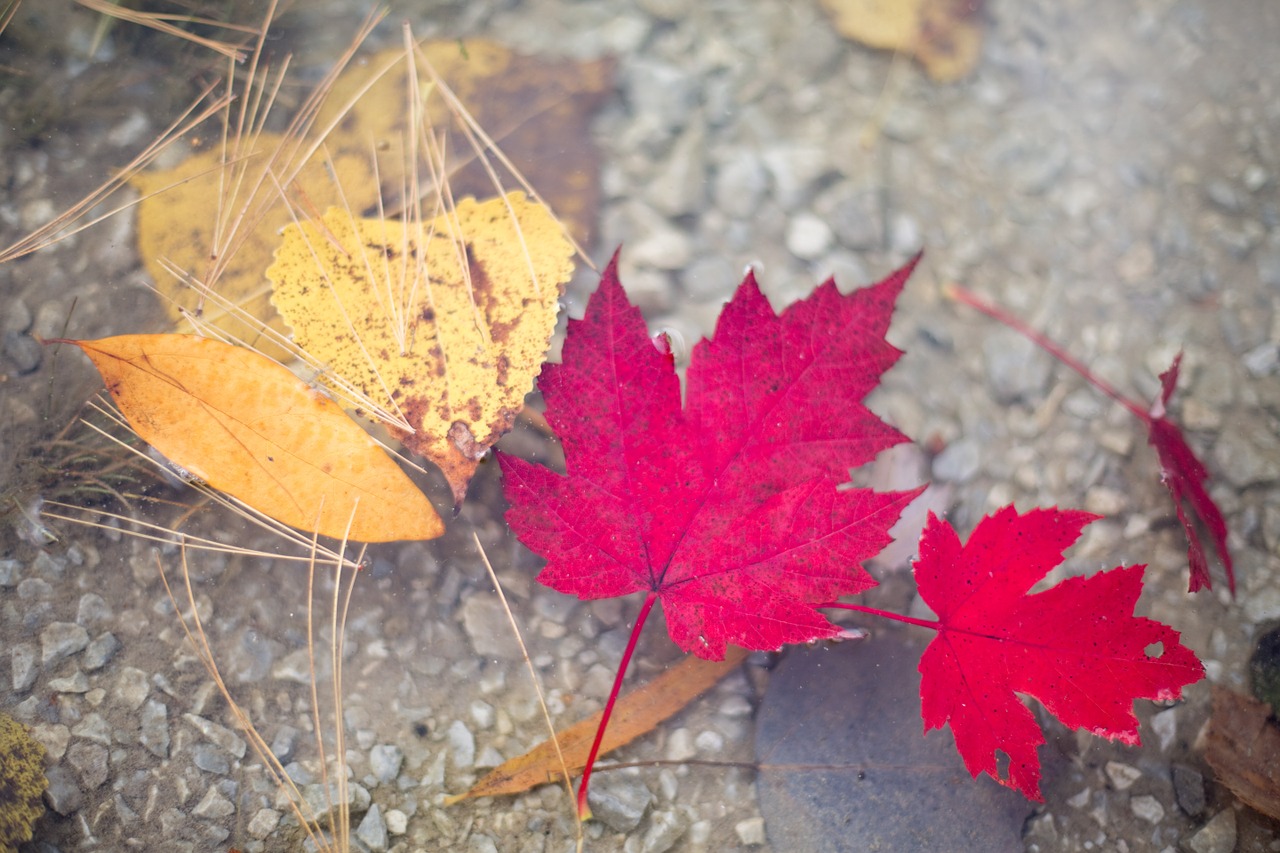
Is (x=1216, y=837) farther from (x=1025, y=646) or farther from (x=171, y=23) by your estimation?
(x=171, y=23)

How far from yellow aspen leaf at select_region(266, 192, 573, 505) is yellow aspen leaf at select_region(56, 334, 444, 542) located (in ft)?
0.16

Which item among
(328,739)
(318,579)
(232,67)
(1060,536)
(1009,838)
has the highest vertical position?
(232,67)

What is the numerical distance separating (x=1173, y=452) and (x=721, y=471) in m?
0.62

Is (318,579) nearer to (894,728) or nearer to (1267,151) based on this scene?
(894,728)

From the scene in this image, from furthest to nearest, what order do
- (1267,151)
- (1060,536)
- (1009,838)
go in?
(1267,151) < (1009,838) < (1060,536)

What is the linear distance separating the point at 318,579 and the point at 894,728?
2.36ft

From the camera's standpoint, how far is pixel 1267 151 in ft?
3.99

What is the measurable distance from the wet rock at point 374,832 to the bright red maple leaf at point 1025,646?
24.4 inches

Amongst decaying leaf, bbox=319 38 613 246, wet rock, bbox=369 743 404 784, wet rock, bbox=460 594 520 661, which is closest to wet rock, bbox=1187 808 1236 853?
wet rock, bbox=460 594 520 661

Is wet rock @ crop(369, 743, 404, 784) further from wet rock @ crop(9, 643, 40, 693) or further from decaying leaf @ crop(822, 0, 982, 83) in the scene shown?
decaying leaf @ crop(822, 0, 982, 83)

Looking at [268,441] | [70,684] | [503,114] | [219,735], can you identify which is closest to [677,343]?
[503,114]

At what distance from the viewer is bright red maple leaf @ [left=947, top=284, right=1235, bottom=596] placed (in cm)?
98

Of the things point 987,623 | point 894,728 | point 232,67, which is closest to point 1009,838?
point 894,728

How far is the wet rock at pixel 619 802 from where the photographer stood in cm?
92
